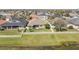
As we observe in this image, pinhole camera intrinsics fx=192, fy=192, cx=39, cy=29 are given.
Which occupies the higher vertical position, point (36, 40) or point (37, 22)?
point (37, 22)

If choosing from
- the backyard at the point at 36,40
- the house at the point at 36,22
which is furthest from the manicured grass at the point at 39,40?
the house at the point at 36,22

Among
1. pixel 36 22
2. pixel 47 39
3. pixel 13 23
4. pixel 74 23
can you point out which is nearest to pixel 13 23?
pixel 13 23

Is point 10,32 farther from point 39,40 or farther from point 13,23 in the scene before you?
point 39,40

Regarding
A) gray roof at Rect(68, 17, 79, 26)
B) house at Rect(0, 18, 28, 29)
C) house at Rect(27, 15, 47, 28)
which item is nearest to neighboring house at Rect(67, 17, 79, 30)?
gray roof at Rect(68, 17, 79, 26)

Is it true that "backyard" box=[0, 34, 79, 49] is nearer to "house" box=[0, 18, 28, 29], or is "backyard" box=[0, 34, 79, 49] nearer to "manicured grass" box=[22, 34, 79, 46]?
"manicured grass" box=[22, 34, 79, 46]

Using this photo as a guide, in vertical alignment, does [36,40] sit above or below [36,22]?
below

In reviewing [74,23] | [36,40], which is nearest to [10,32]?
[36,40]

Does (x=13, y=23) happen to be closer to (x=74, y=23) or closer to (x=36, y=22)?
(x=36, y=22)
